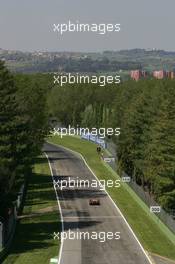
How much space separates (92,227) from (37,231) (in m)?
4.87

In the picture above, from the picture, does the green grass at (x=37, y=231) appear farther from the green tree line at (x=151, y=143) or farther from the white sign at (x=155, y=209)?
the green tree line at (x=151, y=143)

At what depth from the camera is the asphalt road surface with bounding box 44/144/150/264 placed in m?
44.0

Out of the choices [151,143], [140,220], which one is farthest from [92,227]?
[151,143]

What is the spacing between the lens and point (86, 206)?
6731 centimetres

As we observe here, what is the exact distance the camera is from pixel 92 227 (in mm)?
55531

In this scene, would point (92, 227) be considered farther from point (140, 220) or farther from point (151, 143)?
point (151, 143)

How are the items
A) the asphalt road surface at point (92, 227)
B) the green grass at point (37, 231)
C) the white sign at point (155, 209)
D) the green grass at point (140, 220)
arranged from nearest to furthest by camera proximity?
the green grass at point (37, 231) < the asphalt road surface at point (92, 227) < the green grass at point (140, 220) < the white sign at point (155, 209)

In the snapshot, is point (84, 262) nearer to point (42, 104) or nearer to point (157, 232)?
point (157, 232)

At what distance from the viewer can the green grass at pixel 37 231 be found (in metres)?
43.7

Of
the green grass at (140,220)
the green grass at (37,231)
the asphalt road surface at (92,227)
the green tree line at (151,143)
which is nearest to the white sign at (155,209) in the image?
the green grass at (140,220)

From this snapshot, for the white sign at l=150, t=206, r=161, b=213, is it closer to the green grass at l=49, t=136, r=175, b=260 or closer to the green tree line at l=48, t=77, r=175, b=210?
the green grass at l=49, t=136, r=175, b=260

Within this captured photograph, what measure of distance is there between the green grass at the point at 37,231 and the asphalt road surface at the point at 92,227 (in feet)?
3.22

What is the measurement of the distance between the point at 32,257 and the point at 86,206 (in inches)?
953

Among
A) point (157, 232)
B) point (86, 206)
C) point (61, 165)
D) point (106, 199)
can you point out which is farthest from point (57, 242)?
point (61, 165)
